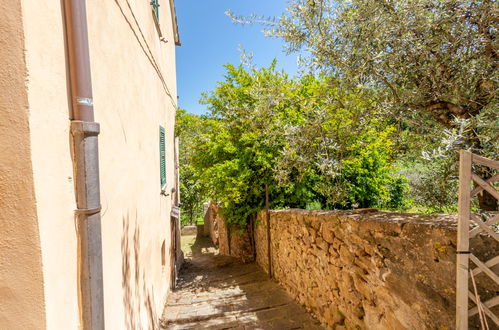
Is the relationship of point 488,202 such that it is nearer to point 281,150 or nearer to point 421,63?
point 421,63

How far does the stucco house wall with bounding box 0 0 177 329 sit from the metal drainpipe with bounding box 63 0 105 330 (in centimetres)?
5

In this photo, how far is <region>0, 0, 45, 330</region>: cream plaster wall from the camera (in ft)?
4.27

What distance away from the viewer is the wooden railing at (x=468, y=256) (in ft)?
5.67

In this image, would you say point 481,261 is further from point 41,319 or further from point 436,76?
point 41,319

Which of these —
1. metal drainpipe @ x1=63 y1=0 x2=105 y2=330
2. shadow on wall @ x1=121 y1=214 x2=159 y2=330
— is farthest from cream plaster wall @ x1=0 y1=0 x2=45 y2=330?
shadow on wall @ x1=121 y1=214 x2=159 y2=330

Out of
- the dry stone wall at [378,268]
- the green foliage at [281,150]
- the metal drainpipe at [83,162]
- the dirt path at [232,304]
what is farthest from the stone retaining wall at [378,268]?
the metal drainpipe at [83,162]

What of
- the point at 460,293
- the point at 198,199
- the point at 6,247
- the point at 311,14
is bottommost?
the point at 198,199

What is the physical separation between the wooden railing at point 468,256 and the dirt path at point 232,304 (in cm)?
295

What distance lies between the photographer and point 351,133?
11.9 ft

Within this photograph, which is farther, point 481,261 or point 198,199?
point 198,199

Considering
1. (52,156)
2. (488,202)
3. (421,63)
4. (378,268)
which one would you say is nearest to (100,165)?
(52,156)

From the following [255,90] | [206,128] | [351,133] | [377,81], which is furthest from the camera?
[206,128]

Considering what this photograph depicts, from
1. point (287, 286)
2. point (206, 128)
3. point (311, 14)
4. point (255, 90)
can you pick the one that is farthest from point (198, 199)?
point (311, 14)

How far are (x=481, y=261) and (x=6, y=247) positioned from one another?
3.43m
